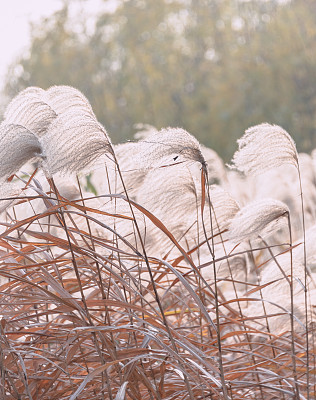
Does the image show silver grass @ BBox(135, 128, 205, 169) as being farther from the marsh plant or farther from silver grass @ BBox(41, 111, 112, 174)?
silver grass @ BBox(41, 111, 112, 174)

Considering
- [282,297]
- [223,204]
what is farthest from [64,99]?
[282,297]

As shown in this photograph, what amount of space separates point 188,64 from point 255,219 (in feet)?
91.0

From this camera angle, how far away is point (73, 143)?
68.5 inches

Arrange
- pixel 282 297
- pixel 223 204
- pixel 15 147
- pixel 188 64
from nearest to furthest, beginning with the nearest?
pixel 15 147
pixel 223 204
pixel 282 297
pixel 188 64

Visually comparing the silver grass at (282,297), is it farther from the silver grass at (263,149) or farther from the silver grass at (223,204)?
the silver grass at (263,149)

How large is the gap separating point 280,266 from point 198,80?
84.1ft

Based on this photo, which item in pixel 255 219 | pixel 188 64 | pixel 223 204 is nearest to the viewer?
pixel 255 219

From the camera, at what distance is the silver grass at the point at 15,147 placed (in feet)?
5.47

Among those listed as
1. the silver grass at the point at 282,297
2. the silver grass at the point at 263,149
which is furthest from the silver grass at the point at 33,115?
the silver grass at the point at 282,297

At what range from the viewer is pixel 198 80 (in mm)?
27797

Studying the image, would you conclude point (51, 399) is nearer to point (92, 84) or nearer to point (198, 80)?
point (198, 80)

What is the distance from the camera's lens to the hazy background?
24.5m

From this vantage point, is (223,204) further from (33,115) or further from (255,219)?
(33,115)

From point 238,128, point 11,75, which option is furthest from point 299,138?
point 11,75
